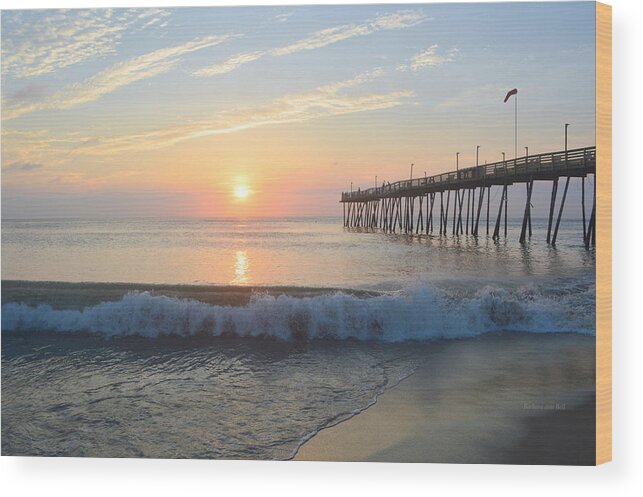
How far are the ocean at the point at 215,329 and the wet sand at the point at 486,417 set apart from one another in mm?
121

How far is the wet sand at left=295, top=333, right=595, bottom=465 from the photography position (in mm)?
3953

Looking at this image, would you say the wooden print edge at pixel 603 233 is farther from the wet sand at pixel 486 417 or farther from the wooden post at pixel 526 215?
the wooden post at pixel 526 215

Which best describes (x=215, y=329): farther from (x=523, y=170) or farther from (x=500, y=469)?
(x=523, y=170)

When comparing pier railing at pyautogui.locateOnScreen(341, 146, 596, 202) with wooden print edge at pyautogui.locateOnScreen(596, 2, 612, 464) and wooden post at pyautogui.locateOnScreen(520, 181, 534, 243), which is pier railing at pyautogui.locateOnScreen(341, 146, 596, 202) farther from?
wooden post at pyautogui.locateOnScreen(520, 181, 534, 243)

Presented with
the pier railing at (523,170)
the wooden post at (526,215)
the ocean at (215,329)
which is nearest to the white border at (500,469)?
the ocean at (215,329)

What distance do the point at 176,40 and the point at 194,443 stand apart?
291cm

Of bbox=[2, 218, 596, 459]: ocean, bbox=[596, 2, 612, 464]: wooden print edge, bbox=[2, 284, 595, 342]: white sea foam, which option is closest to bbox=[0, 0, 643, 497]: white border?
bbox=[596, 2, 612, 464]: wooden print edge

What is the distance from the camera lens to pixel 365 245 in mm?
8734

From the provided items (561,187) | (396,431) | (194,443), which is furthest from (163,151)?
(561,187)

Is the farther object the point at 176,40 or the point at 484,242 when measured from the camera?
the point at 484,242

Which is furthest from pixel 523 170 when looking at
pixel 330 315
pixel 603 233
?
pixel 330 315

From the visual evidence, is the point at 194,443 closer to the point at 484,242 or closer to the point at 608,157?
the point at 608,157

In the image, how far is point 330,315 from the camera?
537 cm

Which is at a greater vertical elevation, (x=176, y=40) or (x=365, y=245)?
(x=176, y=40)
